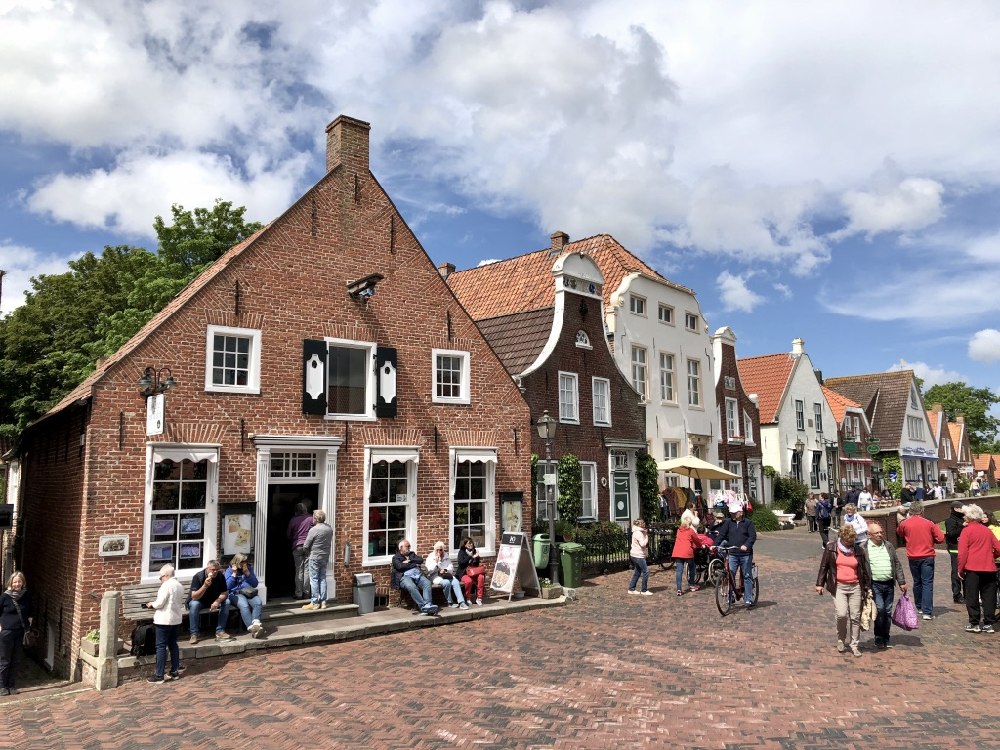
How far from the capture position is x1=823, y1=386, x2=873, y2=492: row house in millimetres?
41625

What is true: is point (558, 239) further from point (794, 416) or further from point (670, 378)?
point (794, 416)

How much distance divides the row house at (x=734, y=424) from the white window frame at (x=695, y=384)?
6.24ft

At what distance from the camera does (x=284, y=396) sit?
44.5 feet

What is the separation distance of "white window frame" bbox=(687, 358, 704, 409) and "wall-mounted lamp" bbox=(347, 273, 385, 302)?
1619 cm

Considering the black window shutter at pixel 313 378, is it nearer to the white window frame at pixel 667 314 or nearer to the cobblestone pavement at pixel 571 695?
the cobblestone pavement at pixel 571 695

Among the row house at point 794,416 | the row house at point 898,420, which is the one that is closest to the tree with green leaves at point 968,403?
the row house at point 898,420

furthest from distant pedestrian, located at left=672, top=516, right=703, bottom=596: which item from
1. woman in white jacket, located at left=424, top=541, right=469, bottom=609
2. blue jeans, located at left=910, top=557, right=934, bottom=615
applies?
woman in white jacket, located at left=424, top=541, right=469, bottom=609

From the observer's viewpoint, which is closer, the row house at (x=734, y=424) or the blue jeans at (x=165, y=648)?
the blue jeans at (x=165, y=648)

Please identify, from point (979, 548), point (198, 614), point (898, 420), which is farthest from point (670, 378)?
point (898, 420)

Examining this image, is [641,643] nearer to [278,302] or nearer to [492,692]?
[492,692]

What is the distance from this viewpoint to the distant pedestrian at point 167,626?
33.3 ft

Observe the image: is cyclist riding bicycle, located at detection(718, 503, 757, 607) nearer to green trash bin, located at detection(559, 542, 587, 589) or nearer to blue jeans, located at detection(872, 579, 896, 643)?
blue jeans, located at detection(872, 579, 896, 643)

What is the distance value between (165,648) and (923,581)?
12064 millimetres

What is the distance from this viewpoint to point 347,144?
15.2 meters
